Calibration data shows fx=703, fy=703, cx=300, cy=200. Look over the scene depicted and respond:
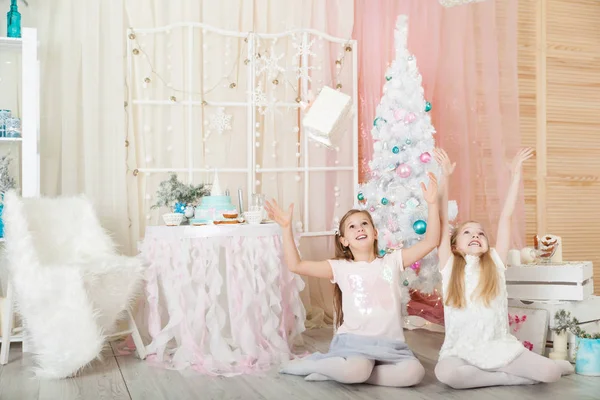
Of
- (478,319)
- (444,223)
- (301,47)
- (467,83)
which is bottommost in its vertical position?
(478,319)

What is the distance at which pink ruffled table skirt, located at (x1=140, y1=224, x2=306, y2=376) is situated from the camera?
11.0 ft

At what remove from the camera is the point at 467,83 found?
4.99 m

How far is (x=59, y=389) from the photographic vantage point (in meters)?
2.96

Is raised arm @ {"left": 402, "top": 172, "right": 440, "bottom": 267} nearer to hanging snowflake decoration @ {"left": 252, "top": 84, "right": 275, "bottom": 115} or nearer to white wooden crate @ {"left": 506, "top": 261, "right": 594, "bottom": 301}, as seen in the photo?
white wooden crate @ {"left": 506, "top": 261, "right": 594, "bottom": 301}

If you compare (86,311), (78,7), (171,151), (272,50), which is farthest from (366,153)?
(86,311)

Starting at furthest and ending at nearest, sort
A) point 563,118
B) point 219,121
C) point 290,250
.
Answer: point 563,118 → point 219,121 → point 290,250

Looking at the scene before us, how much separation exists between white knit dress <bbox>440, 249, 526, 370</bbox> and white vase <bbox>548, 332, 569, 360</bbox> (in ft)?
1.49

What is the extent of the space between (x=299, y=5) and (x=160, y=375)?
261cm

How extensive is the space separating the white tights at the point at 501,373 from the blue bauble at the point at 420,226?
119 centimetres

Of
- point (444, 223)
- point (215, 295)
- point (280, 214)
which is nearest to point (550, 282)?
point (444, 223)

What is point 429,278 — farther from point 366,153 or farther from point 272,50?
point 272,50

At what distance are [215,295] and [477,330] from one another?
4.04 feet

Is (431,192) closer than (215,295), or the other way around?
(431,192)

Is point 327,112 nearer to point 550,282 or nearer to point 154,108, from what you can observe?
point 154,108
